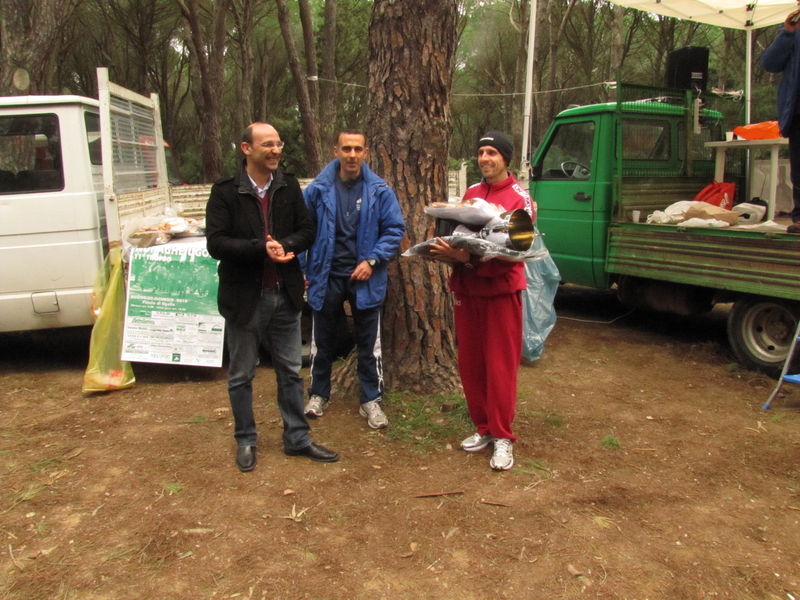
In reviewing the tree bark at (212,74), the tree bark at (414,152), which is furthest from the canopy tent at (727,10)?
the tree bark at (212,74)

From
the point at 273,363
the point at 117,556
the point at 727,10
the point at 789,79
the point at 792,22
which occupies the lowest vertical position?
the point at 117,556

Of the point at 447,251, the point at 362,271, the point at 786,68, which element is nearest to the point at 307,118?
the point at 786,68

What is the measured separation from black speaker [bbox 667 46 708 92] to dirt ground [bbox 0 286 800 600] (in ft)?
10.3

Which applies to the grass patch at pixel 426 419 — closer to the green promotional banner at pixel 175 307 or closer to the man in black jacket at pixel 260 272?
the man in black jacket at pixel 260 272

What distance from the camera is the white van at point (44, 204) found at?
16.4 ft

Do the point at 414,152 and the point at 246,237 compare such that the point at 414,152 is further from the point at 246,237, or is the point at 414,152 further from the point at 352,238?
the point at 246,237

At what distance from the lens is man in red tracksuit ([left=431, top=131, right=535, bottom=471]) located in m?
3.43

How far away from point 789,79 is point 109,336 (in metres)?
5.12

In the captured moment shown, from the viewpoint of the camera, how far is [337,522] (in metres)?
3.06

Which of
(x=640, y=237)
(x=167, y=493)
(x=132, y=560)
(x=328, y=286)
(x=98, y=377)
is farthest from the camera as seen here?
(x=640, y=237)

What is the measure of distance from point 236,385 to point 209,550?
0.90 metres

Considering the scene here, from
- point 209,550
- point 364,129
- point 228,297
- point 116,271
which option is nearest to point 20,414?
point 116,271

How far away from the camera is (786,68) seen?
15.6 ft

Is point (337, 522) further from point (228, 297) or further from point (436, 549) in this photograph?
point (228, 297)
